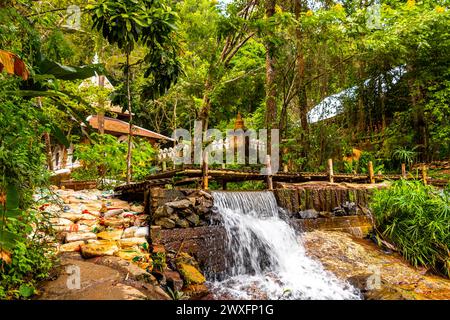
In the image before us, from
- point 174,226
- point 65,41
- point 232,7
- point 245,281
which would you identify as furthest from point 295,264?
point 232,7

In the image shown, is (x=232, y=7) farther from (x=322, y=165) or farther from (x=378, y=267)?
(x=378, y=267)

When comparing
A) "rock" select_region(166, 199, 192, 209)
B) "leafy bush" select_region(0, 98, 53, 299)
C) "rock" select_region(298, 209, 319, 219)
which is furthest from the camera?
"rock" select_region(298, 209, 319, 219)

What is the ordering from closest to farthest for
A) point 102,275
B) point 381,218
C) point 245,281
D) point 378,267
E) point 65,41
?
point 102,275 < point 65,41 < point 245,281 < point 378,267 < point 381,218

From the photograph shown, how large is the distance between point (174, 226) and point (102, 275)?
1.85m

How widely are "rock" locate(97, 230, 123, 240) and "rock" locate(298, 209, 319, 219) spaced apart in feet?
14.7

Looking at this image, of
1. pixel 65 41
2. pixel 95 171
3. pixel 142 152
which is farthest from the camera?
pixel 95 171

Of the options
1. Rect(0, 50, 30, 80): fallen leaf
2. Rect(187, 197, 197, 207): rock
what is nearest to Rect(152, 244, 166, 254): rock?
Rect(187, 197, 197, 207): rock

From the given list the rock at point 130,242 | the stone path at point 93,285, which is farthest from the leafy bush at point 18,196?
the rock at point 130,242

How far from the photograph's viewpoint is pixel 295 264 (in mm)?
5633

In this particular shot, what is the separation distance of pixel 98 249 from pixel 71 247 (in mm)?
391

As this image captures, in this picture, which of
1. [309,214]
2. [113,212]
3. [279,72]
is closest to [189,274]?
[113,212]

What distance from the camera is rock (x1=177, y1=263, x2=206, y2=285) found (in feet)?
13.9

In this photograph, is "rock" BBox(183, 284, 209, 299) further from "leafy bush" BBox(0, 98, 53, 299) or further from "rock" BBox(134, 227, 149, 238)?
"leafy bush" BBox(0, 98, 53, 299)

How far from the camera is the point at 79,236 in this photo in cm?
439
